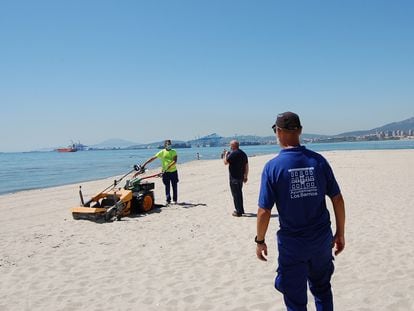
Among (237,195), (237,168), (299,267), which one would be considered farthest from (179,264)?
(237,168)

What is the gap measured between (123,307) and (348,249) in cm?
354

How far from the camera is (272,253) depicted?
5.85 m

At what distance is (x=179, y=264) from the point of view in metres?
5.51

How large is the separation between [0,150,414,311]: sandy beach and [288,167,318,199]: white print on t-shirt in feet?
5.36

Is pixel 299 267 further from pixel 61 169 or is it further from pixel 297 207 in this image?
Result: pixel 61 169

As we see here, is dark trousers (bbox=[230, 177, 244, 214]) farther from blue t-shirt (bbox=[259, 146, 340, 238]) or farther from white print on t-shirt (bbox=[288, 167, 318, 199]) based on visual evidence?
white print on t-shirt (bbox=[288, 167, 318, 199])

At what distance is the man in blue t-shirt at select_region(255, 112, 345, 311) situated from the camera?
2.89 m

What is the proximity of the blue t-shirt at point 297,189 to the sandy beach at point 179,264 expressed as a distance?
4.61ft

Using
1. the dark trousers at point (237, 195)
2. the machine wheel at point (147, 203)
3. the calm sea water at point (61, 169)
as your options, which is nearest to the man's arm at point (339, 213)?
the dark trousers at point (237, 195)

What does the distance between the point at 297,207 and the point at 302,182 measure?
20cm

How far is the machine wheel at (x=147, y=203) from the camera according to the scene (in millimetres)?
9633

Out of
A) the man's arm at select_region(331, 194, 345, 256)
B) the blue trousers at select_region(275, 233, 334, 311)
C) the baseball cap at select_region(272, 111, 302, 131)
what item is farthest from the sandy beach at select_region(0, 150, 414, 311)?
the baseball cap at select_region(272, 111, 302, 131)

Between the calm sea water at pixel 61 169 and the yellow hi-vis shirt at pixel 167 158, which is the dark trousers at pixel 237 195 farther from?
the calm sea water at pixel 61 169

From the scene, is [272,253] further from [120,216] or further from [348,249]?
[120,216]
